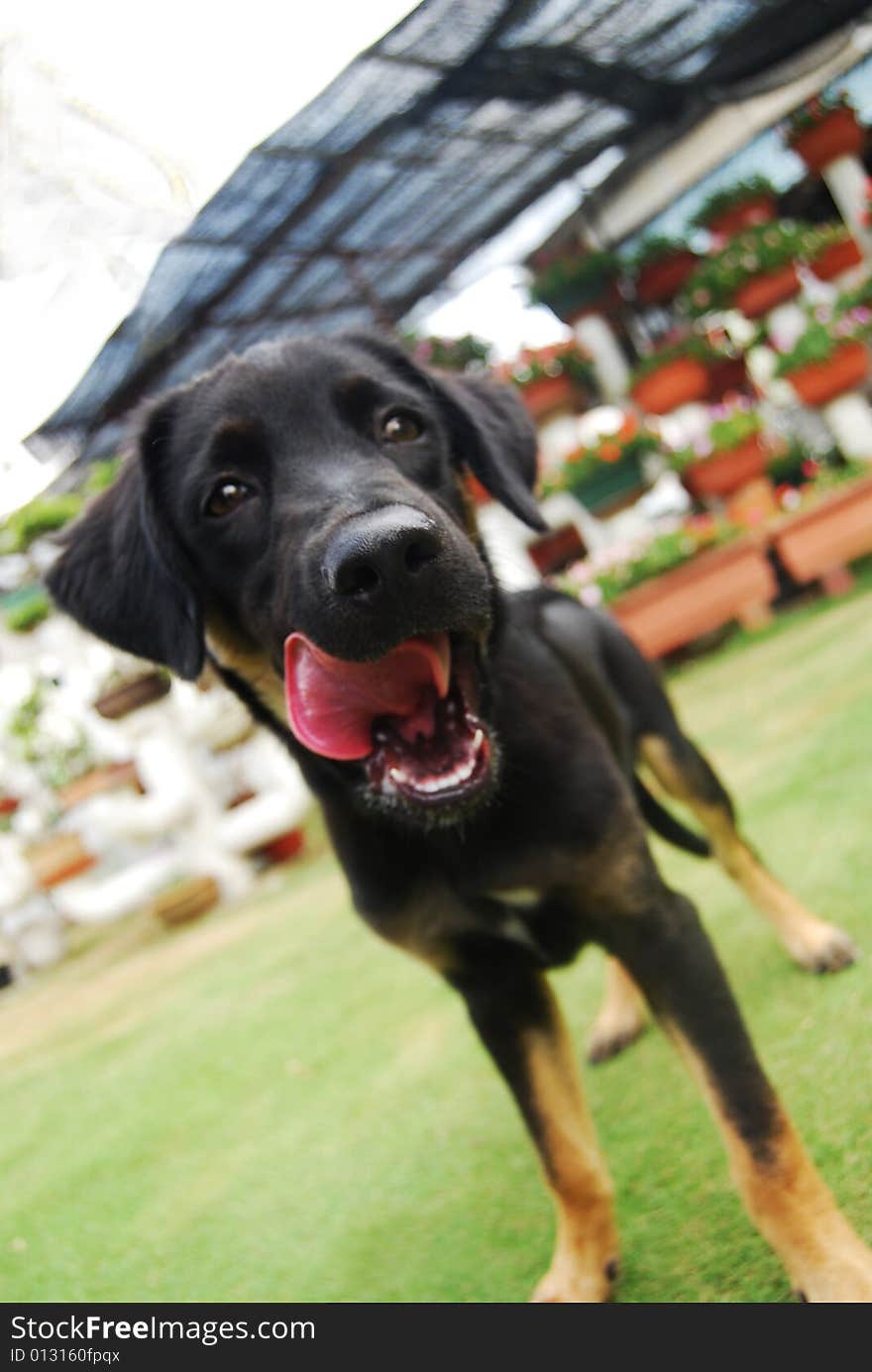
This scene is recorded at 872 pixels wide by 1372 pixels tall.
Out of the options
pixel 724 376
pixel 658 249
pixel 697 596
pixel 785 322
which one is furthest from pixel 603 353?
pixel 697 596

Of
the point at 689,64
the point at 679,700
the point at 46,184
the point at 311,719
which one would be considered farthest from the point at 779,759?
the point at 689,64

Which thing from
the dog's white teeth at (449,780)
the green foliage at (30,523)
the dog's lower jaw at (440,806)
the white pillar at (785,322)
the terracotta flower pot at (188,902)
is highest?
the green foliage at (30,523)

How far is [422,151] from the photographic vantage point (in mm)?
9195

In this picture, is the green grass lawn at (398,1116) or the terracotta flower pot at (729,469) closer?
the green grass lawn at (398,1116)

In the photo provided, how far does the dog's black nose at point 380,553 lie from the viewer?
5.28ft

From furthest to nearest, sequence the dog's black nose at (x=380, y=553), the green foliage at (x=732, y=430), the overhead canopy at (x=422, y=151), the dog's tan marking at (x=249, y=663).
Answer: the green foliage at (x=732, y=430), the overhead canopy at (x=422, y=151), the dog's tan marking at (x=249, y=663), the dog's black nose at (x=380, y=553)

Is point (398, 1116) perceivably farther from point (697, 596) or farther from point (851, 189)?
point (851, 189)

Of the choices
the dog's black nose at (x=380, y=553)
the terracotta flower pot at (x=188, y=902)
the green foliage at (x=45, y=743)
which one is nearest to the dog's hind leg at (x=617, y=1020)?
the dog's black nose at (x=380, y=553)

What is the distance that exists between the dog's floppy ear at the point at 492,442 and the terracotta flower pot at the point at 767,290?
802 cm

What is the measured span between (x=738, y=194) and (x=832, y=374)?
6.90ft

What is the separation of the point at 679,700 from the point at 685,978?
6104 mm

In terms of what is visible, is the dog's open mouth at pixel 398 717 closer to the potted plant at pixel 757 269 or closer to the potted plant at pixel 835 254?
the potted plant at pixel 757 269

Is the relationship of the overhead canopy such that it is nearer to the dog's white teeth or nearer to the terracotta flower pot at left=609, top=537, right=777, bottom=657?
the terracotta flower pot at left=609, top=537, right=777, bottom=657

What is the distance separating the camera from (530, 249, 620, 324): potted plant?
10.8 m
